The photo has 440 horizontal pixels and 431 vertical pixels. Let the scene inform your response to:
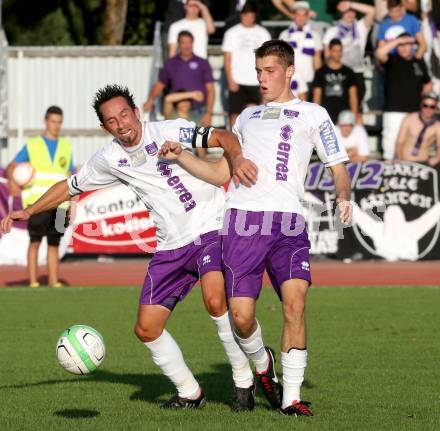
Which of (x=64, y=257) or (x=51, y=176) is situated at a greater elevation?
(x=51, y=176)

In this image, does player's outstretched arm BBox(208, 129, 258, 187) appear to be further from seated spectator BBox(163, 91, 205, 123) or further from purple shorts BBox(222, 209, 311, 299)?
seated spectator BBox(163, 91, 205, 123)

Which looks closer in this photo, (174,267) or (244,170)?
(244,170)

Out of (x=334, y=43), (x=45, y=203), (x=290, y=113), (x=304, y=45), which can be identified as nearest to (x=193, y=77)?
(x=304, y=45)

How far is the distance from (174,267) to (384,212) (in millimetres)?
12135

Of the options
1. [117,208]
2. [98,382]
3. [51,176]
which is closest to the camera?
[98,382]

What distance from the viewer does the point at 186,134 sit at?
7.72m

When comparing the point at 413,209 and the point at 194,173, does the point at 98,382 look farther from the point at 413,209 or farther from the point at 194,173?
the point at 413,209

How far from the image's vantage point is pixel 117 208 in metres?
19.5

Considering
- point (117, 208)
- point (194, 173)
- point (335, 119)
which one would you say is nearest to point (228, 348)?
point (194, 173)

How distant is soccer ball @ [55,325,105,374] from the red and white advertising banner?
452 inches

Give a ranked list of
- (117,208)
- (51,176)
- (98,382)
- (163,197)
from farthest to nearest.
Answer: (117,208), (51,176), (98,382), (163,197)

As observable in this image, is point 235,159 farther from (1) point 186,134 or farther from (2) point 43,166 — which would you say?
(2) point 43,166

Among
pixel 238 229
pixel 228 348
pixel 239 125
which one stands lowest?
pixel 228 348

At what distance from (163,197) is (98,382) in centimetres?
190
